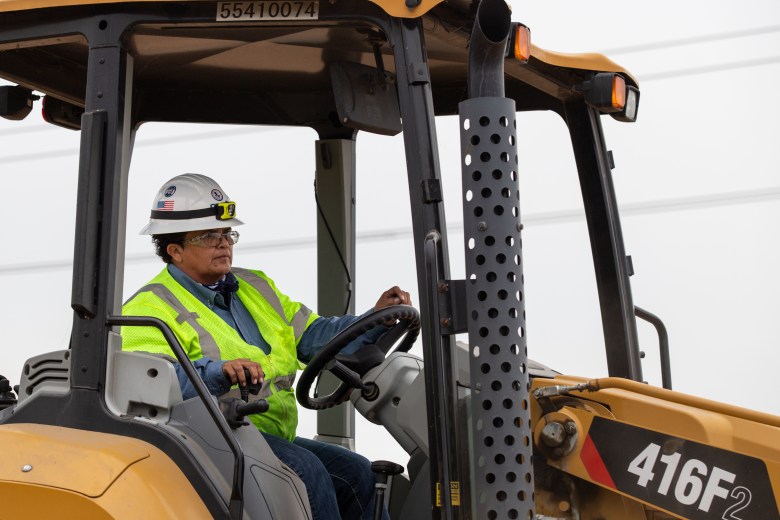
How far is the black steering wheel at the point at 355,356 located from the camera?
3.52 metres

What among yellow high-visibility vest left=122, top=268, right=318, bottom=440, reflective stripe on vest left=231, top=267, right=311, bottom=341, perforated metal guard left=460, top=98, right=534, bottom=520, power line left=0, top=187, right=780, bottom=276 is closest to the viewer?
perforated metal guard left=460, top=98, right=534, bottom=520

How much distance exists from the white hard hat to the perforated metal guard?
1.09 meters

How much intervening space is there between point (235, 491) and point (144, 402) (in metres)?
0.34

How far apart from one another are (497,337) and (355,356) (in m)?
0.93

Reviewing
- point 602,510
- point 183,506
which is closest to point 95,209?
point 183,506

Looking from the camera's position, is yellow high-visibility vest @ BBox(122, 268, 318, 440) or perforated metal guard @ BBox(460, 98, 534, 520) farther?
yellow high-visibility vest @ BBox(122, 268, 318, 440)

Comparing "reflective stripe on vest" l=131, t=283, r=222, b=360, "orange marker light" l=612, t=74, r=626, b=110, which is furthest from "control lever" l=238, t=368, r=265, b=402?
"orange marker light" l=612, t=74, r=626, b=110

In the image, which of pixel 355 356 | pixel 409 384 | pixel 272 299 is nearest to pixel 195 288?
pixel 272 299

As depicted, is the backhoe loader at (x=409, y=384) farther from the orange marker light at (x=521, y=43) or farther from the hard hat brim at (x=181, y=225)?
the hard hat brim at (x=181, y=225)

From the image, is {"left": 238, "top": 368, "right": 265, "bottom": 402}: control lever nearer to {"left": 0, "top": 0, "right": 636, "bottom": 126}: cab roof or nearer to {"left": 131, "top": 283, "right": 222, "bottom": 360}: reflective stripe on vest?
{"left": 131, "top": 283, "right": 222, "bottom": 360}: reflective stripe on vest

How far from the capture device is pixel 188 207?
3.66m

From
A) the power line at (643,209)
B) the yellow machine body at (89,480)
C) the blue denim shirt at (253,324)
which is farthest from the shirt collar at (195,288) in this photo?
the power line at (643,209)

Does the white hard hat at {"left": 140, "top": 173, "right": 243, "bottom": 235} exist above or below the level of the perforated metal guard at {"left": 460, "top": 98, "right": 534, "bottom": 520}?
above

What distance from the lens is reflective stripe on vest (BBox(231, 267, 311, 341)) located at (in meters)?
3.90
